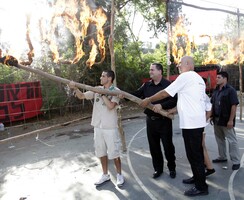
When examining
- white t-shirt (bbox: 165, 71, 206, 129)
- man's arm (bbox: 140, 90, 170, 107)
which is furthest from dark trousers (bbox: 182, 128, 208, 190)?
man's arm (bbox: 140, 90, 170, 107)

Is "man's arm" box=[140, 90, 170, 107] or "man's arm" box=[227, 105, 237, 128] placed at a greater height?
"man's arm" box=[140, 90, 170, 107]

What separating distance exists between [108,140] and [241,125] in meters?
6.51

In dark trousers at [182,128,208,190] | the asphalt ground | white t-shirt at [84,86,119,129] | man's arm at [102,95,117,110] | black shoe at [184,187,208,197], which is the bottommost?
the asphalt ground

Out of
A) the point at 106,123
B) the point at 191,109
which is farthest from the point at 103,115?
the point at 191,109

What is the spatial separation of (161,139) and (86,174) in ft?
5.85

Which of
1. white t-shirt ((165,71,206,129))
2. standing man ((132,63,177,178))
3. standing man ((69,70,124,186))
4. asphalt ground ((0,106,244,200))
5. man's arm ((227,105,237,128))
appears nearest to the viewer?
white t-shirt ((165,71,206,129))

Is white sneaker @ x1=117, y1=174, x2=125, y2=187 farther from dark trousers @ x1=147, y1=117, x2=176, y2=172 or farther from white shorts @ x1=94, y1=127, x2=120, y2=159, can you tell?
dark trousers @ x1=147, y1=117, x2=176, y2=172

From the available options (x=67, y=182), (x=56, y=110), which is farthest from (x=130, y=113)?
(x=67, y=182)

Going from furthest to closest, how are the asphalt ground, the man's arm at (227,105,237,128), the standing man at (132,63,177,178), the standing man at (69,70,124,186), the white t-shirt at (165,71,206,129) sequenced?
the man's arm at (227,105,237,128)
the standing man at (132,63,177,178)
the standing man at (69,70,124,186)
the asphalt ground
the white t-shirt at (165,71,206,129)

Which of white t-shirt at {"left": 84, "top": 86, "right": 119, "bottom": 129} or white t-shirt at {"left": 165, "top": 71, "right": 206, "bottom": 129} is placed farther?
white t-shirt at {"left": 84, "top": 86, "right": 119, "bottom": 129}

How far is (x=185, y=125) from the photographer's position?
404cm

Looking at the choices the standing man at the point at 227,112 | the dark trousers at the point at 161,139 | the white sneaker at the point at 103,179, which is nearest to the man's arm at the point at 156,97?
the dark trousers at the point at 161,139

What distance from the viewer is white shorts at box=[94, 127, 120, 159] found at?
182 inches

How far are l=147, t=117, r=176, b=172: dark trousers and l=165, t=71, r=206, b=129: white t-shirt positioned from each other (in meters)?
0.73
